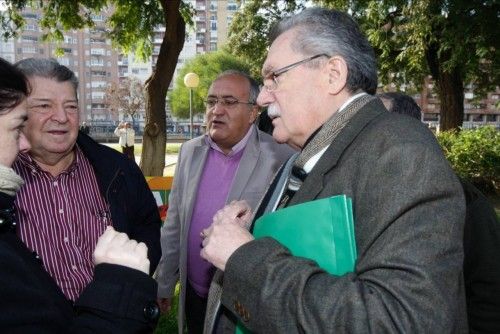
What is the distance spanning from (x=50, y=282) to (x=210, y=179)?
6.21 ft

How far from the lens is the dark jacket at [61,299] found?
1272mm

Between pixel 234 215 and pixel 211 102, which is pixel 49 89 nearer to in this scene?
pixel 211 102

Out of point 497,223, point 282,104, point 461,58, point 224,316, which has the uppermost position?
point 461,58

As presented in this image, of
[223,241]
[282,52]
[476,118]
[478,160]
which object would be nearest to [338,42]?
[282,52]

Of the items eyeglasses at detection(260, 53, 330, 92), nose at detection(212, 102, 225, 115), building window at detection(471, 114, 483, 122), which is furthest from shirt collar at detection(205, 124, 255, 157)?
building window at detection(471, 114, 483, 122)

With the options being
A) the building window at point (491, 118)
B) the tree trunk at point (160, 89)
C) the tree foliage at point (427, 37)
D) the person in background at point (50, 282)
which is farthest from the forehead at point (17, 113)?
the building window at point (491, 118)

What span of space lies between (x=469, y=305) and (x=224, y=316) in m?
1.01

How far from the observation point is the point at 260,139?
366 centimetres

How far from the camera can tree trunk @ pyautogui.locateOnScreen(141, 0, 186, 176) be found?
880 centimetres

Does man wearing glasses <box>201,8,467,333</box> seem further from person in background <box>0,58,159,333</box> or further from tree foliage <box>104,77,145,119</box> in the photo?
tree foliage <box>104,77,145,119</box>

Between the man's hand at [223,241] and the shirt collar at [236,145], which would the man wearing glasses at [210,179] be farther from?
the man's hand at [223,241]

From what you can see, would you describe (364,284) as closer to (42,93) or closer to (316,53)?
(316,53)

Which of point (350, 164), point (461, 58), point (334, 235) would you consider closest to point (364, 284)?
point (334, 235)

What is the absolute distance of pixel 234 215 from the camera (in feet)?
5.63
